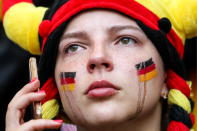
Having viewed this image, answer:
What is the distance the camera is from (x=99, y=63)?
74.2 inches

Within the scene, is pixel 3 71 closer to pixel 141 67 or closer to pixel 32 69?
pixel 32 69

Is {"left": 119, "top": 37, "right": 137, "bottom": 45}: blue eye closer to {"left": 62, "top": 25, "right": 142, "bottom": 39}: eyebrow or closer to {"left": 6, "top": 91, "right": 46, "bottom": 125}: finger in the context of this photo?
{"left": 62, "top": 25, "right": 142, "bottom": 39}: eyebrow

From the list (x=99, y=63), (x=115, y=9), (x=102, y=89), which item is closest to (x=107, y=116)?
(x=102, y=89)

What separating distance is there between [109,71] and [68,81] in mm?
191

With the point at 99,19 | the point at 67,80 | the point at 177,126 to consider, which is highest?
the point at 99,19

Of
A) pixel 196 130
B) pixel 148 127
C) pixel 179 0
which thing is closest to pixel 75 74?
pixel 148 127

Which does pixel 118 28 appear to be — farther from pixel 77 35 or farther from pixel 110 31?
pixel 77 35

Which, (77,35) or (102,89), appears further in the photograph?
(77,35)

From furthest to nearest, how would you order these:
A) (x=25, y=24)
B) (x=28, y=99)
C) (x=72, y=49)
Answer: (x=25, y=24) → (x=72, y=49) → (x=28, y=99)

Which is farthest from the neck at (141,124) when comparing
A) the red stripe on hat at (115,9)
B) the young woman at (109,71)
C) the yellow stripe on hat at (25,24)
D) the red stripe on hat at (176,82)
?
the yellow stripe on hat at (25,24)

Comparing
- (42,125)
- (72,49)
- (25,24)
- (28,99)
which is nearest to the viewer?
(42,125)

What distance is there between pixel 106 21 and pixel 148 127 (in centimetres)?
47

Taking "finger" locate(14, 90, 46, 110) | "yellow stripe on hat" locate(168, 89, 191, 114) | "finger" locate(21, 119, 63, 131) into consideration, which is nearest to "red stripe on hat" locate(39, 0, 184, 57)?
"yellow stripe on hat" locate(168, 89, 191, 114)

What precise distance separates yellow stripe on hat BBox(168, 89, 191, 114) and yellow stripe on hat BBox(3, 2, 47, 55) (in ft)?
2.10
